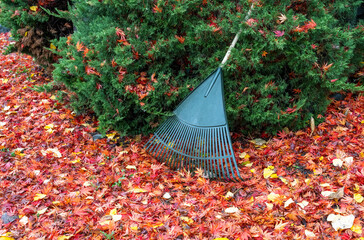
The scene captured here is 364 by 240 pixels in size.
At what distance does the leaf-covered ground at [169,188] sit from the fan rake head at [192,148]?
9 cm

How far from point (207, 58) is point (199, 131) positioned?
770mm

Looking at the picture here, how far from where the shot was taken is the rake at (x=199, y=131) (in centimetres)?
254

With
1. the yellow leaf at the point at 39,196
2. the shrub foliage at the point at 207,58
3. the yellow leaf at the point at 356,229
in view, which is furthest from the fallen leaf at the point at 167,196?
the yellow leaf at the point at 356,229

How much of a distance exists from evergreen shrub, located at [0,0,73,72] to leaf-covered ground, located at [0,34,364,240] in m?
1.02

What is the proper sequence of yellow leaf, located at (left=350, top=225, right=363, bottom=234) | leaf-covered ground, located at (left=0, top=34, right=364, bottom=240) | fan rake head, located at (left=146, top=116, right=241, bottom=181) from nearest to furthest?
yellow leaf, located at (left=350, top=225, right=363, bottom=234) < leaf-covered ground, located at (left=0, top=34, right=364, bottom=240) < fan rake head, located at (left=146, top=116, right=241, bottom=181)

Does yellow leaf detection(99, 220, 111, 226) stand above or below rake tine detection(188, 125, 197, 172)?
below

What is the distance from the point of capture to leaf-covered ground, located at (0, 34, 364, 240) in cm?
203

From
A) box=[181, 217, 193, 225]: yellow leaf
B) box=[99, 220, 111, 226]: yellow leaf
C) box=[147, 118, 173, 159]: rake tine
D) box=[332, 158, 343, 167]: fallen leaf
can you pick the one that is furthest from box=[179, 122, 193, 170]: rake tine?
box=[332, 158, 343, 167]: fallen leaf

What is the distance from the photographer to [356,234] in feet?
6.20

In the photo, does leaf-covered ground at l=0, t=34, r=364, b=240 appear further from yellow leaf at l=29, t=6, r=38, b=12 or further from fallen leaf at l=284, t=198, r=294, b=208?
yellow leaf at l=29, t=6, r=38, b=12

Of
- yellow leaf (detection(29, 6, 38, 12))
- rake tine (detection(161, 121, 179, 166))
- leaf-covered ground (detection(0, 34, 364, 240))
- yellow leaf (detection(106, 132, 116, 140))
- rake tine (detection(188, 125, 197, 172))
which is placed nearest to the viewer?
leaf-covered ground (detection(0, 34, 364, 240))

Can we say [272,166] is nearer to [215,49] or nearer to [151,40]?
[215,49]

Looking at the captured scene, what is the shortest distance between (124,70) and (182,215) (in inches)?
53.0

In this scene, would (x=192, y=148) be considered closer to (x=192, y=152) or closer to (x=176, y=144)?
(x=192, y=152)
